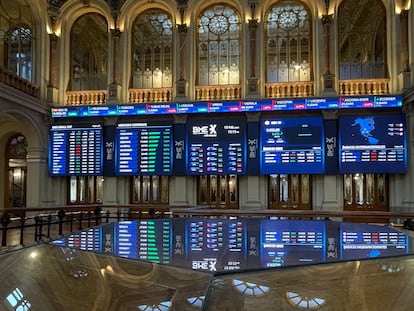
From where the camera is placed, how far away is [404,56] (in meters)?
12.3

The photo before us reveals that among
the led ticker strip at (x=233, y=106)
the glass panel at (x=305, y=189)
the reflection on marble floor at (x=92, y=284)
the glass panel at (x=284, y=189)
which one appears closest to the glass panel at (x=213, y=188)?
the glass panel at (x=284, y=189)

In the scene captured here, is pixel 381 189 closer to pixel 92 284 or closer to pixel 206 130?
pixel 206 130

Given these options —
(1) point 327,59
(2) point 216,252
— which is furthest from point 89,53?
(2) point 216,252

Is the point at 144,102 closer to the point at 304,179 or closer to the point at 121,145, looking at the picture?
the point at 121,145

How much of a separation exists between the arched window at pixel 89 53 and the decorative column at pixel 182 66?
305 cm

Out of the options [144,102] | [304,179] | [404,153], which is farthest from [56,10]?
[404,153]

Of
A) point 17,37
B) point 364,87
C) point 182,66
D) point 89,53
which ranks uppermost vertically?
point 17,37

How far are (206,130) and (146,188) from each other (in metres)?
3.09

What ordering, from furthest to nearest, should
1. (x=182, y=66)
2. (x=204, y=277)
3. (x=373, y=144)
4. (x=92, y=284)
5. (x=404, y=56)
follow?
(x=182, y=66) < (x=404, y=56) < (x=373, y=144) < (x=204, y=277) < (x=92, y=284)

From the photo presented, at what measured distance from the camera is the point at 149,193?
547 inches

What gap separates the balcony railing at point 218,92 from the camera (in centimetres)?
1350

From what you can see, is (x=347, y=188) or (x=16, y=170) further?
(x=16, y=170)

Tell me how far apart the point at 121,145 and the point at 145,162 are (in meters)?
1.11

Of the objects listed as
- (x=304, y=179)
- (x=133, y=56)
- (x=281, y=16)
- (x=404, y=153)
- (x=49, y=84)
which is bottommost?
(x=304, y=179)
